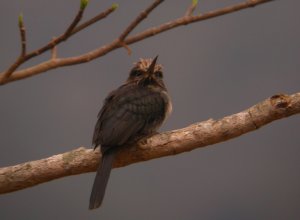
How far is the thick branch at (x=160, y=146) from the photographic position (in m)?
3.41

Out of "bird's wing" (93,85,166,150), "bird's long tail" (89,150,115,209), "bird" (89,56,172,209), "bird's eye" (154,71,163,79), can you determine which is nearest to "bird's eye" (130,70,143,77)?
"bird" (89,56,172,209)

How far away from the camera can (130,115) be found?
12.7ft

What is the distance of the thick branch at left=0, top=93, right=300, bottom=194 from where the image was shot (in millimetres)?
3410

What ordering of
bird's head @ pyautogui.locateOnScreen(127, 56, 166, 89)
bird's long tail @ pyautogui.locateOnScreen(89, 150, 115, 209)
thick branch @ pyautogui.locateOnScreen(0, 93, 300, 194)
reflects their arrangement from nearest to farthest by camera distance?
thick branch @ pyautogui.locateOnScreen(0, 93, 300, 194) → bird's long tail @ pyautogui.locateOnScreen(89, 150, 115, 209) → bird's head @ pyautogui.locateOnScreen(127, 56, 166, 89)

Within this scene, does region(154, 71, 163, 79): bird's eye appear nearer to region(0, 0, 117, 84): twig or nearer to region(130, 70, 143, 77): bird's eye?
region(130, 70, 143, 77): bird's eye

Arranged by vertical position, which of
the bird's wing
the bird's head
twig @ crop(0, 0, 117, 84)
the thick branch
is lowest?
twig @ crop(0, 0, 117, 84)

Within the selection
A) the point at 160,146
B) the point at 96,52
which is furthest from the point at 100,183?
the point at 96,52

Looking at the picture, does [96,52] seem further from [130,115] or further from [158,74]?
[158,74]

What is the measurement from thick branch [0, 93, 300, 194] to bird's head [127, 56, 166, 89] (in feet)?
2.53

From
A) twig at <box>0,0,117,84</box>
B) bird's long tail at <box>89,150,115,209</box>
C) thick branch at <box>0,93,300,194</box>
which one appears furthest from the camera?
bird's long tail at <box>89,150,115,209</box>

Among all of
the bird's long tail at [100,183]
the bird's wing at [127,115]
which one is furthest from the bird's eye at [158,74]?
the bird's long tail at [100,183]

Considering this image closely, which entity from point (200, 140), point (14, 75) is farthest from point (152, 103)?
point (14, 75)

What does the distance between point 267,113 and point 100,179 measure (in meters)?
1.20

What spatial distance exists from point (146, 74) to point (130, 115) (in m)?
0.61
